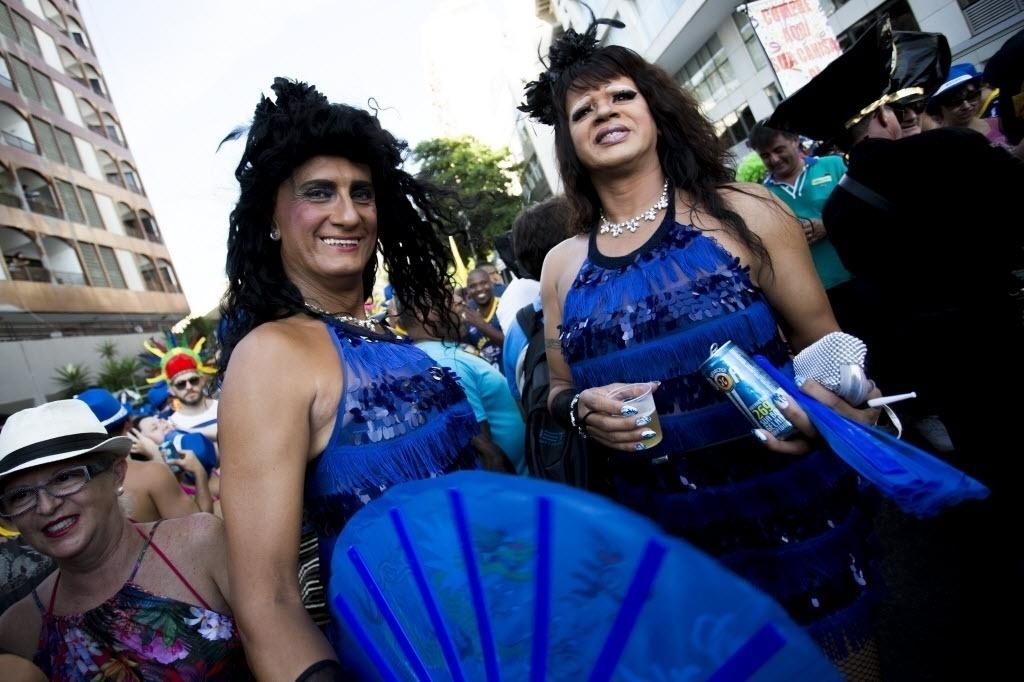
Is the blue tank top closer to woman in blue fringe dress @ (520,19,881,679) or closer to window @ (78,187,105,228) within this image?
woman in blue fringe dress @ (520,19,881,679)

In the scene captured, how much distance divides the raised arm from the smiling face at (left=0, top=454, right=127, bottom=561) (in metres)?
0.88

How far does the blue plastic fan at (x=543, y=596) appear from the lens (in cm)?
60

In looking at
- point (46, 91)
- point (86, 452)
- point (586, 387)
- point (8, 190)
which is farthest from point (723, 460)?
point (46, 91)

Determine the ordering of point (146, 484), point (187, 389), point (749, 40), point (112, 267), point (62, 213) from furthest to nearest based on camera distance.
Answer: point (112, 267)
point (62, 213)
point (749, 40)
point (187, 389)
point (146, 484)

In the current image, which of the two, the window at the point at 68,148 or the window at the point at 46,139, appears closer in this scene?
the window at the point at 46,139

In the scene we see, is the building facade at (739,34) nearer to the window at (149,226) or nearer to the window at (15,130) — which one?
the window at (15,130)

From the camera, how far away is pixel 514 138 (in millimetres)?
49406

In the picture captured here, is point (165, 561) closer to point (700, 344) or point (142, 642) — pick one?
point (142, 642)

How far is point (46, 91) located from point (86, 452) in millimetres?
37954

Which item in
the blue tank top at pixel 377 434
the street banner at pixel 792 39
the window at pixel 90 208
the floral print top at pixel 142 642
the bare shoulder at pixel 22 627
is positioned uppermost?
the window at pixel 90 208

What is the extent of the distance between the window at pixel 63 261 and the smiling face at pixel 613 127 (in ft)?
107

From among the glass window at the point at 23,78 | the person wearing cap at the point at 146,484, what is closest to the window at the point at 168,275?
the glass window at the point at 23,78

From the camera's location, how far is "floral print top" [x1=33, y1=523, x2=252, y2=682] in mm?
1595

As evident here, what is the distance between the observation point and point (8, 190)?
1000 inches
